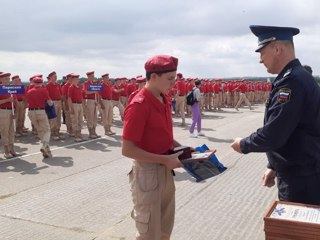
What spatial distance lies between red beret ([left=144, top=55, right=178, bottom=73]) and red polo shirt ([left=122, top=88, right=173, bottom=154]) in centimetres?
18

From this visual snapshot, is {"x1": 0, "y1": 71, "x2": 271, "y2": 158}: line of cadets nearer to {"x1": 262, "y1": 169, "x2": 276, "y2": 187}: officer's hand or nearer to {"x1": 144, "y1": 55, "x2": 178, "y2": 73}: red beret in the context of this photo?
{"x1": 144, "y1": 55, "x2": 178, "y2": 73}: red beret

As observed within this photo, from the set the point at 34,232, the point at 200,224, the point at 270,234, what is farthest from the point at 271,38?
the point at 34,232

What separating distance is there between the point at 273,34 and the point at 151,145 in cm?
122

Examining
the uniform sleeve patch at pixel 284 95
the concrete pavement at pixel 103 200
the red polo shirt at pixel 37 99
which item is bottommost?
the concrete pavement at pixel 103 200

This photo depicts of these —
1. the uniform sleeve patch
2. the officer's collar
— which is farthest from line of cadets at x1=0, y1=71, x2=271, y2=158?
the uniform sleeve patch

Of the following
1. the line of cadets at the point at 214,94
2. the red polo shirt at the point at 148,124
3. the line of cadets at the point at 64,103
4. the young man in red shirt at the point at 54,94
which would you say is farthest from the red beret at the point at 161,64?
the line of cadets at the point at 214,94

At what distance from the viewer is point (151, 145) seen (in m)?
2.93

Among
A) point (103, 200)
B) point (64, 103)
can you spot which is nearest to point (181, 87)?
point (64, 103)

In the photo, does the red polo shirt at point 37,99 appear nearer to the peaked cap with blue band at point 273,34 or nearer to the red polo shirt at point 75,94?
the red polo shirt at point 75,94

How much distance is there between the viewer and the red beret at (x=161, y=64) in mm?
2846

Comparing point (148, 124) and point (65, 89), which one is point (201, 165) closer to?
point (148, 124)

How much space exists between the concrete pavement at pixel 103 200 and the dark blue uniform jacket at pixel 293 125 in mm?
2066

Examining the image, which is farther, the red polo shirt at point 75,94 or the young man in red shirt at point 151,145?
the red polo shirt at point 75,94

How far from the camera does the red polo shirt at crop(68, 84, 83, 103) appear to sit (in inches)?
489
